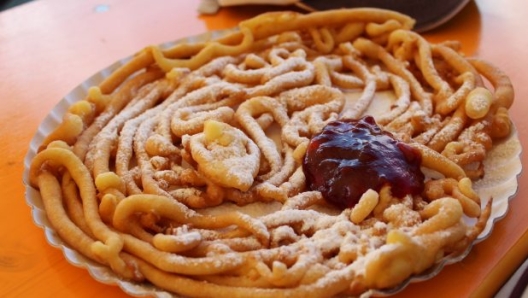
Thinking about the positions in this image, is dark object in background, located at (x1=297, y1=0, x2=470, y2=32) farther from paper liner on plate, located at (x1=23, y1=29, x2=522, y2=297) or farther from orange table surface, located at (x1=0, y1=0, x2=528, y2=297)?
paper liner on plate, located at (x1=23, y1=29, x2=522, y2=297)

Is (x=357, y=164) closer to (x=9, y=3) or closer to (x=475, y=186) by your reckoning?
(x=475, y=186)

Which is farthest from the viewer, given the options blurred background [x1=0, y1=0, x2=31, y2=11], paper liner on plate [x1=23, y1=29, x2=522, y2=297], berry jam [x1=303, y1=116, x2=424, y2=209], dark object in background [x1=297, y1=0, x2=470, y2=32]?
blurred background [x1=0, y1=0, x2=31, y2=11]

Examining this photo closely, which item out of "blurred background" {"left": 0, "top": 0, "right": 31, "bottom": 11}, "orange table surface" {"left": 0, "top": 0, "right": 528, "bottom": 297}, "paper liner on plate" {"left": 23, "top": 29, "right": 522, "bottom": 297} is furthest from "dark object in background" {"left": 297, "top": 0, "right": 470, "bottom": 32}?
"blurred background" {"left": 0, "top": 0, "right": 31, "bottom": 11}

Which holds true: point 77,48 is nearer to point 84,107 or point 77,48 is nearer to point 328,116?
point 84,107

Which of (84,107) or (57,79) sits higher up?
(84,107)

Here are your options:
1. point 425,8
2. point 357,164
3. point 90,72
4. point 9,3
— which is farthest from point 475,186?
point 9,3

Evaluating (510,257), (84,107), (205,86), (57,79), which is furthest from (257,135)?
(57,79)
